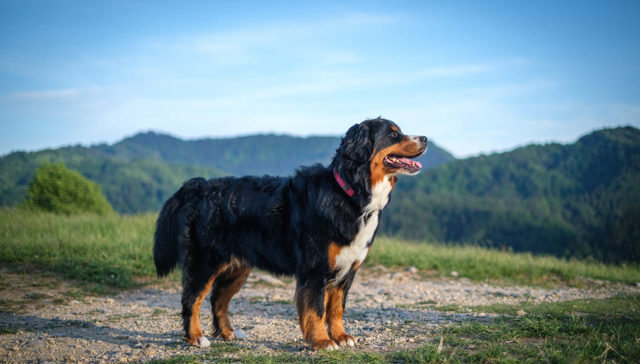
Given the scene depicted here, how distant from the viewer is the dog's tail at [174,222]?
20.1 feet

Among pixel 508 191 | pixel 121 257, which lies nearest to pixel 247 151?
pixel 508 191

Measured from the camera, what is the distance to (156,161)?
262 ft

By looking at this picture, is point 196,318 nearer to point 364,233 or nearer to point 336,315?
point 336,315

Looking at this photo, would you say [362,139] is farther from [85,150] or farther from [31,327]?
[85,150]

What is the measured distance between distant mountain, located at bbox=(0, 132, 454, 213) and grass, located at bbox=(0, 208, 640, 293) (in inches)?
144

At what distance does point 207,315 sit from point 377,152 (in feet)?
13.3

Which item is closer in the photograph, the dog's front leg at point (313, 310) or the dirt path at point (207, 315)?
the dog's front leg at point (313, 310)

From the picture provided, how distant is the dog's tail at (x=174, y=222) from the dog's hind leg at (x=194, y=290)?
338mm

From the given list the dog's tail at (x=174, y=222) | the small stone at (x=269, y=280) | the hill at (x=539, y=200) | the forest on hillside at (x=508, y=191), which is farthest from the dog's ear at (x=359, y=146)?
the hill at (x=539, y=200)

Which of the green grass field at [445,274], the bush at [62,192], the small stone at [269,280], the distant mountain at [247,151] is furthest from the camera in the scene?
the distant mountain at [247,151]

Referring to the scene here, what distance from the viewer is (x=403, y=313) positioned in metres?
7.42

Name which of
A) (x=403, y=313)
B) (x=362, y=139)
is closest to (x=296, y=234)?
(x=362, y=139)

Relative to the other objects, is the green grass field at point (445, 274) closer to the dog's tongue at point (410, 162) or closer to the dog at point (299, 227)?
the dog at point (299, 227)

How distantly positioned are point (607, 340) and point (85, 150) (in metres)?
49.3
